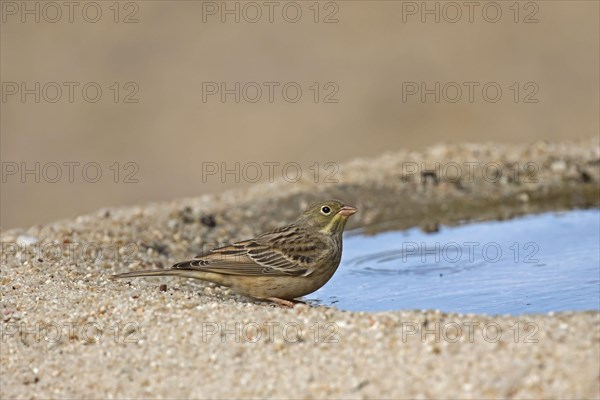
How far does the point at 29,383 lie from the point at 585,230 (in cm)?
535

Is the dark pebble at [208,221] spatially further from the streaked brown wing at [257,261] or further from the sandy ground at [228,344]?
the streaked brown wing at [257,261]

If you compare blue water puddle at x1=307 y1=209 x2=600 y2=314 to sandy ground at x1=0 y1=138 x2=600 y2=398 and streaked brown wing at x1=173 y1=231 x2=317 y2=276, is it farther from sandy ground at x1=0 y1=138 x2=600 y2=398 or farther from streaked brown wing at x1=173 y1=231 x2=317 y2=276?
sandy ground at x1=0 y1=138 x2=600 y2=398

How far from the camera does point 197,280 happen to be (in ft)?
32.6

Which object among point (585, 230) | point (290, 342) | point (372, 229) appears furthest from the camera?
point (372, 229)

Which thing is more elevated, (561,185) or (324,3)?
(324,3)

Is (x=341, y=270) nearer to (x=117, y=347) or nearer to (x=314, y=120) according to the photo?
(x=117, y=347)

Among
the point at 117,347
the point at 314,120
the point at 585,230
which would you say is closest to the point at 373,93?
the point at 314,120

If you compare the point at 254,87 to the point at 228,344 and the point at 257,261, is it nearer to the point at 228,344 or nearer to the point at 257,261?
the point at 257,261

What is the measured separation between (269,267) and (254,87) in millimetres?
16860

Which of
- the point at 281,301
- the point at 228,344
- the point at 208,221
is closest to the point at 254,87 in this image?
the point at 208,221

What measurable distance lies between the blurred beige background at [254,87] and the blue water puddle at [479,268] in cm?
1106

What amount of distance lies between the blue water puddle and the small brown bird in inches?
13.4

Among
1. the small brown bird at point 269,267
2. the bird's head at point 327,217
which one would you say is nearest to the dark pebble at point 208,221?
the bird's head at point 327,217

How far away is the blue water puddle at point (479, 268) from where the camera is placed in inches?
346
